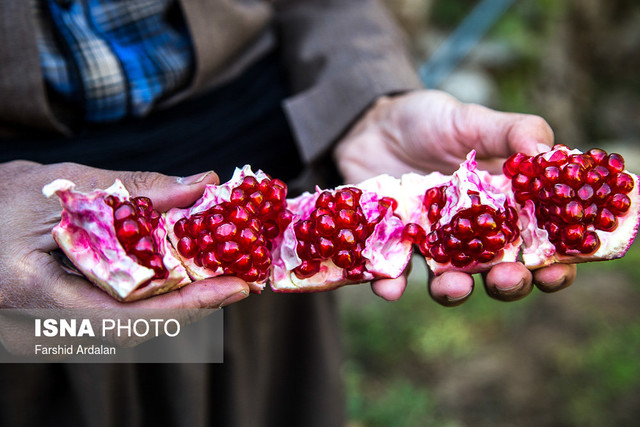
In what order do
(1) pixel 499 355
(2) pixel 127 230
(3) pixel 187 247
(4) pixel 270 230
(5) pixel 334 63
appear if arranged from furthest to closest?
(1) pixel 499 355 < (5) pixel 334 63 < (4) pixel 270 230 < (3) pixel 187 247 < (2) pixel 127 230

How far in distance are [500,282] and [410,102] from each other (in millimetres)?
561

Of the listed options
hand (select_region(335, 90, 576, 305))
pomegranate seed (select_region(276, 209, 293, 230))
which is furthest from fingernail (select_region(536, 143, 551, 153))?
pomegranate seed (select_region(276, 209, 293, 230))

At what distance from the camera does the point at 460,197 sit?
1089 millimetres

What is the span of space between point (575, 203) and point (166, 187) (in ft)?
2.69

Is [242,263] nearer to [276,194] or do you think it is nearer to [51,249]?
[276,194]

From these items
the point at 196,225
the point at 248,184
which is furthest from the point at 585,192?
the point at 196,225

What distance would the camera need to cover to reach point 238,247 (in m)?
1.00

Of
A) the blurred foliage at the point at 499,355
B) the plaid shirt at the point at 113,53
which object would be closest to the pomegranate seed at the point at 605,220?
the plaid shirt at the point at 113,53

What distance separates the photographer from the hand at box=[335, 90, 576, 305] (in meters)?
1.06

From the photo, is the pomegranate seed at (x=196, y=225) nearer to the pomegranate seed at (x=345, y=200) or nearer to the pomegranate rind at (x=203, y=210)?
the pomegranate rind at (x=203, y=210)

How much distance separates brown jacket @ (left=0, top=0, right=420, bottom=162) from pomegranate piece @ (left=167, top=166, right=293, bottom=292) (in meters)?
0.35

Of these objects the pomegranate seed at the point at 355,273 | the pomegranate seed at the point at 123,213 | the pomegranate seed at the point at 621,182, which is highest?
the pomegranate seed at the point at 621,182

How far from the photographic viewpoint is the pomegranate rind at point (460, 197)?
1.09 meters

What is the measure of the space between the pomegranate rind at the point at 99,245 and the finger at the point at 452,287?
56 cm
